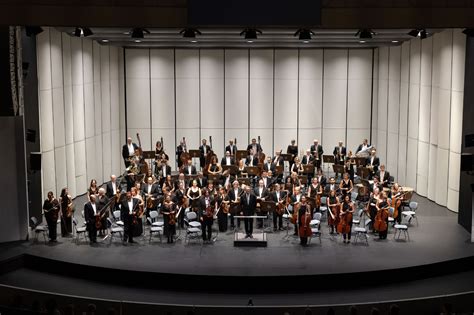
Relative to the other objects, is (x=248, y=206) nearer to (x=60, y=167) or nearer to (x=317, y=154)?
(x=317, y=154)

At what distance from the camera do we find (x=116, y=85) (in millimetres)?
25938

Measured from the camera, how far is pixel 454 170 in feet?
66.3

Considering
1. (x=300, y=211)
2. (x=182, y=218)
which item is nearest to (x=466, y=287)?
(x=300, y=211)

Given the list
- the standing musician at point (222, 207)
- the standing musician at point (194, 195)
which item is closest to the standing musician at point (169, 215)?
the standing musician at point (194, 195)

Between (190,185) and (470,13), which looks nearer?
(470,13)

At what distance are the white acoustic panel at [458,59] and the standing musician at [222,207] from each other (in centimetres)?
719

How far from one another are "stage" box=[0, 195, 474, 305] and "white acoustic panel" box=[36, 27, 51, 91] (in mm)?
4777

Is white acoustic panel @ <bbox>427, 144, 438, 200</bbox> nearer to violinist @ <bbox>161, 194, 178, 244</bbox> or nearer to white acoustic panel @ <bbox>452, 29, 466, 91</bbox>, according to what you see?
white acoustic panel @ <bbox>452, 29, 466, 91</bbox>

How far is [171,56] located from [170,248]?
10.8m

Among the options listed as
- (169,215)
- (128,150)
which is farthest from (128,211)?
(128,150)

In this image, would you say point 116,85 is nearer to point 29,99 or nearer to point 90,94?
point 90,94

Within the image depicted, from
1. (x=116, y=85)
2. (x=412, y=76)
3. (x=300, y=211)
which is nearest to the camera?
(x=300, y=211)

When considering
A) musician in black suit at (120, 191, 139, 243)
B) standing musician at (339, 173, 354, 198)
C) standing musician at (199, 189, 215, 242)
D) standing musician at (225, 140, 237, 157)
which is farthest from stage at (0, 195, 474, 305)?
standing musician at (225, 140, 237, 157)

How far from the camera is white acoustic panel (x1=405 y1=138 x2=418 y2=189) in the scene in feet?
75.7
